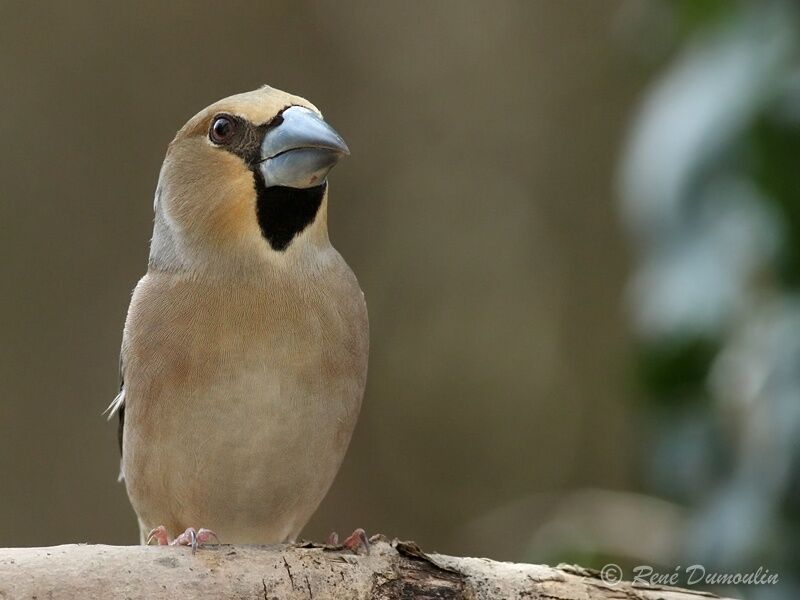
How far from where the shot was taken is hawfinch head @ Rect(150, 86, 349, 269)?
11.7ft

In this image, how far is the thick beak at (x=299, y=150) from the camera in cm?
346

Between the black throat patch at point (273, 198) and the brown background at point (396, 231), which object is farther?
the brown background at point (396, 231)

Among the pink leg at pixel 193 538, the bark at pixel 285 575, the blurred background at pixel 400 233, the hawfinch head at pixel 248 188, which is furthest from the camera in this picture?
the blurred background at pixel 400 233

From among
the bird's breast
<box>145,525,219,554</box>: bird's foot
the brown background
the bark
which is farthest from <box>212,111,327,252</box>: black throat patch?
the brown background

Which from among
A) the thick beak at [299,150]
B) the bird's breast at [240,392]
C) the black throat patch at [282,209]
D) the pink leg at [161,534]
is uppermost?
the thick beak at [299,150]

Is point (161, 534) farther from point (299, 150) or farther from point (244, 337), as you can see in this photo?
point (299, 150)

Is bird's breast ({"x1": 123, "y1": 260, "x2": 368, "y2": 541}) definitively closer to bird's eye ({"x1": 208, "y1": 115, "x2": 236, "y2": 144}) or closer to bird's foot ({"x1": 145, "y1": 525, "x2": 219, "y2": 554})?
bird's foot ({"x1": 145, "y1": 525, "x2": 219, "y2": 554})

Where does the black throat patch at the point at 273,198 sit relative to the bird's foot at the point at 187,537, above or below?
above

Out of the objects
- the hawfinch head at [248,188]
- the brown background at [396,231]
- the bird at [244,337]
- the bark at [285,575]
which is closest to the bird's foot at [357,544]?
the bark at [285,575]

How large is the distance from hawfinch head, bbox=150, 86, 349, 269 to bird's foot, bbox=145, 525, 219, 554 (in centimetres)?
80

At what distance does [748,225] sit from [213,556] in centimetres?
192

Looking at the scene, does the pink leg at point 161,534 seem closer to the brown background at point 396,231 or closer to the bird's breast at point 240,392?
the bird's breast at point 240,392

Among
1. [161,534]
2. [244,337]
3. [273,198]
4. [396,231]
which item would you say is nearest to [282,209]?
[273,198]

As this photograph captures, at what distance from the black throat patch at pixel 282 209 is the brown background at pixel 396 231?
13.8ft
